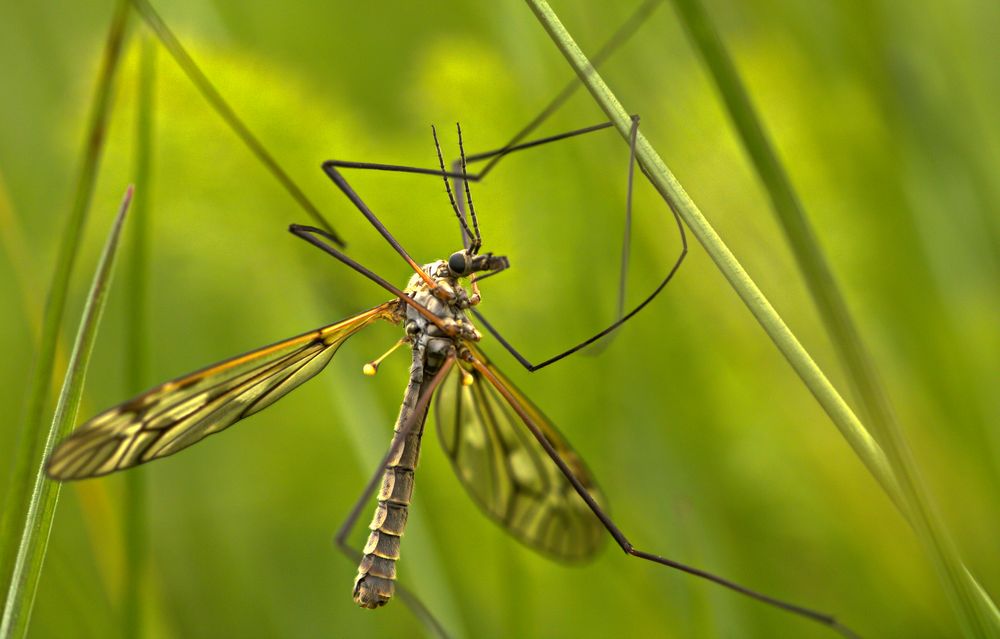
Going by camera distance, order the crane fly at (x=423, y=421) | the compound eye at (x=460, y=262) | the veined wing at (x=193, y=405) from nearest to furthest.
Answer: the veined wing at (x=193, y=405) < the crane fly at (x=423, y=421) < the compound eye at (x=460, y=262)

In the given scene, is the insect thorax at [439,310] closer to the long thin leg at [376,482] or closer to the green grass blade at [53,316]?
the long thin leg at [376,482]

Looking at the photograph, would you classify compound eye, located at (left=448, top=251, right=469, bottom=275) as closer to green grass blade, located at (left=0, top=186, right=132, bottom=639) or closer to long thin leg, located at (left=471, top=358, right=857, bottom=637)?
long thin leg, located at (left=471, top=358, right=857, bottom=637)

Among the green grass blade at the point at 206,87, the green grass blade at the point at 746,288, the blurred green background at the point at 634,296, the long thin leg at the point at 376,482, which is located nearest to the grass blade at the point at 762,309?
the green grass blade at the point at 746,288

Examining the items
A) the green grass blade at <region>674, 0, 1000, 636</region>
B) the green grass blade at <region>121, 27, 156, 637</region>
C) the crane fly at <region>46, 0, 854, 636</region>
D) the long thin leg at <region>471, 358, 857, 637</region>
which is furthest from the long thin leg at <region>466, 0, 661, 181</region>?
the green grass blade at <region>121, 27, 156, 637</region>

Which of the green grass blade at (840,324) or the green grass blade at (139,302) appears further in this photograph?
the green grass blade at (139,302)

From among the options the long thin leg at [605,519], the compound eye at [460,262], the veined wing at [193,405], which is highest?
the compound eye at [460,262]

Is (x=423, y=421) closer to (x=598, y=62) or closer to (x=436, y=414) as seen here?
(x=436, y=414)
